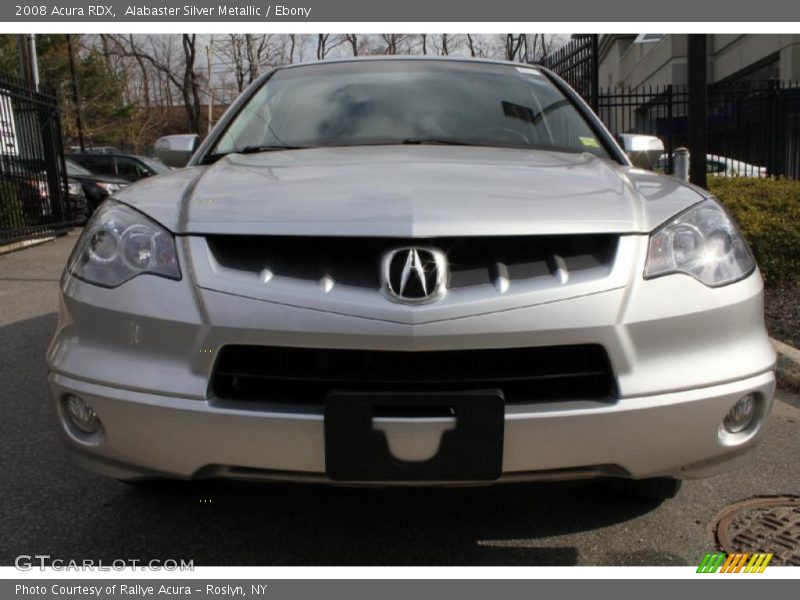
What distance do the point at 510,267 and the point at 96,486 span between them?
1788mm

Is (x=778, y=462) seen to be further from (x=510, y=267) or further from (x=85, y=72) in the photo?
(x=85, y=72)

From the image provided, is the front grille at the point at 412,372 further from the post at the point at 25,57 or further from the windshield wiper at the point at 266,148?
the post at the point at 25,57

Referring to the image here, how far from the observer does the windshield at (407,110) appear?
291 centimetres

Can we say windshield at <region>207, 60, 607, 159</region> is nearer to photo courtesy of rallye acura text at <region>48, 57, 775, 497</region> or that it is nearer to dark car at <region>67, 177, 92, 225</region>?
photo courtesy of rallye acura text at <region>48, 57, 775, 497</region>

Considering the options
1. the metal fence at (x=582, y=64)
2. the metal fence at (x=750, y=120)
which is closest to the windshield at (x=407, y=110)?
the metal fence at (x=582, y=64)

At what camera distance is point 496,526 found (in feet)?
7.73

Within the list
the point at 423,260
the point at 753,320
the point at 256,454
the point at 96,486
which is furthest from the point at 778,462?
the point at 96,486

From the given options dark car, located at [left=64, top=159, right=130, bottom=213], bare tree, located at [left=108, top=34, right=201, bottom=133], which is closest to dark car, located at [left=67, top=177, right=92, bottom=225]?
dark car, located at [left=64, top=159, right=130, bottom=213]

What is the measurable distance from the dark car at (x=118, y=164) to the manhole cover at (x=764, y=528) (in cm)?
1666

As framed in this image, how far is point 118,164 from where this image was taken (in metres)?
17.6

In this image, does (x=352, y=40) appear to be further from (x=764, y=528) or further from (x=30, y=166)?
(x=764, y=528)

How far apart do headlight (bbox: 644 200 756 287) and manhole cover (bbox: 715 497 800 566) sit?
0.87m

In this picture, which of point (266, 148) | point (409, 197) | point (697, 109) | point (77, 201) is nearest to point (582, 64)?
point (697, 109)

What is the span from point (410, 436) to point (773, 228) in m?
5.18
